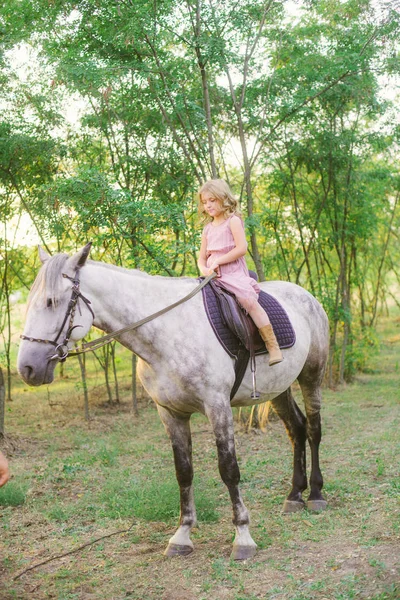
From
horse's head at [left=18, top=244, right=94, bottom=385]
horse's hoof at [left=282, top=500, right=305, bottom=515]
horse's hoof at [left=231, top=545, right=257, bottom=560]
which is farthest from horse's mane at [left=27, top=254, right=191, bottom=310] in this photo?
horse's hoof at [left=282, top=500, right=305, bottom=515]

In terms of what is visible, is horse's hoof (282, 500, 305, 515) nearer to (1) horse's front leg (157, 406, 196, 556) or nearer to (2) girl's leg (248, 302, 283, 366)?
(1) horse's front leg (157, 406, 196, 556)

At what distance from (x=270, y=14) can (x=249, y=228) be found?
102 inches

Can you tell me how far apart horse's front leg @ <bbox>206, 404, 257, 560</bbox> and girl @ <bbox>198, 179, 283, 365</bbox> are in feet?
1.67

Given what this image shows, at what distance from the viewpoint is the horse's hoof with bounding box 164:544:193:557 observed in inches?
160

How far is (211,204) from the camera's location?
13.5 ft

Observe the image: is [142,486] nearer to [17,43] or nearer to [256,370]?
[256,370]

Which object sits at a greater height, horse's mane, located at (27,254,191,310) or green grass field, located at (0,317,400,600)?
horse's mane, located at (27,254,191,310)

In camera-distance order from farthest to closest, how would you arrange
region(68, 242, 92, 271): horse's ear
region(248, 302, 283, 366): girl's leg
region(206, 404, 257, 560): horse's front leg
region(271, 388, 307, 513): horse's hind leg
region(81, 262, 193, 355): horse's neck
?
region(271, 388, 307, 513): horse's hind leg < region(248, 302, 283, 366): girl's leg < region(206, 404, 257, 560): horse's front leg < region(81, 262, 193, 355): horse's neck < region(68, 242, 92, 271): horse's ear

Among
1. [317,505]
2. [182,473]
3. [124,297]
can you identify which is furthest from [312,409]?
[124,297]

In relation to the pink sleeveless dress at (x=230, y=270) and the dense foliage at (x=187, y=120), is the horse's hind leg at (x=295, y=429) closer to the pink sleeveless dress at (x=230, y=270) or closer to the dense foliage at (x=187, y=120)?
the pink sleeveless dress at (x=230, y=270)

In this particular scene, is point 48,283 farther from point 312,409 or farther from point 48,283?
point 312,409

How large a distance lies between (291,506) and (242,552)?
39.6 inches

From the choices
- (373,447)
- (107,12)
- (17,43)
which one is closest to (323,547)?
(373,447)

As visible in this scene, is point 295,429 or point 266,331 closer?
point 266,331
